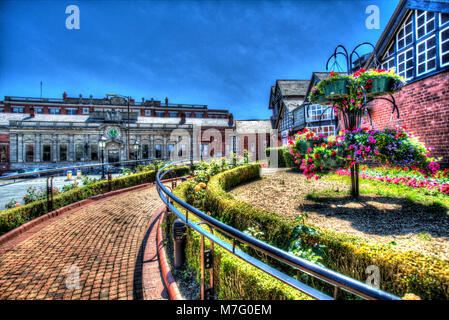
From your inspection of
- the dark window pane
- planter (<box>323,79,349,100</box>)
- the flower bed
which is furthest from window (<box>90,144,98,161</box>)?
the dark window pane

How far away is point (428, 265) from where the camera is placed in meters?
2.06

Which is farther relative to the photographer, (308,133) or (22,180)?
(308,133)

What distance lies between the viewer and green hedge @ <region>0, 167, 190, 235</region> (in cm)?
441

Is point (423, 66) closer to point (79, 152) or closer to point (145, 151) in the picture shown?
point (145, 151)

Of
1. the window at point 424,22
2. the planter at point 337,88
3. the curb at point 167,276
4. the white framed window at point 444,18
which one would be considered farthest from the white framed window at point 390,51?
the curb at point 167,276

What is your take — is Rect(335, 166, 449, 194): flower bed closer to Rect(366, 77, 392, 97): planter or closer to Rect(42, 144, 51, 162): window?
Rect(366, 77, 392, 97): planter

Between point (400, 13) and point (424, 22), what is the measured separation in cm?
144

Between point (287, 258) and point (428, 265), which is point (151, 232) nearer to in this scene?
point (287, 258)

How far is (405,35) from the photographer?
31.1ft

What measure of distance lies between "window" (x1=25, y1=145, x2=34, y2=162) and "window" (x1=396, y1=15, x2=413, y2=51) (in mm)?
41589

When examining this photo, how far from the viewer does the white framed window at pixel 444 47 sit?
24.6 ft

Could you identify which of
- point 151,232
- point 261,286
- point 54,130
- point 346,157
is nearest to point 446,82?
point 346,157

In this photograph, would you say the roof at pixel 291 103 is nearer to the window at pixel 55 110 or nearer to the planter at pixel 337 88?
the planter at pixel 337 88
